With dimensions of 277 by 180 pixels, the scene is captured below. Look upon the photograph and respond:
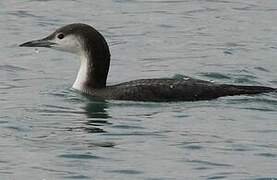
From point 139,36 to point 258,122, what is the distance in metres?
6.08

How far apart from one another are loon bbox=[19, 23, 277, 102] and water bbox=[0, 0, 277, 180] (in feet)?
0.42

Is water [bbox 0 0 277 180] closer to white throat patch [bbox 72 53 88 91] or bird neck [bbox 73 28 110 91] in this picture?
white throat patch [bbox 72 53 88 91]

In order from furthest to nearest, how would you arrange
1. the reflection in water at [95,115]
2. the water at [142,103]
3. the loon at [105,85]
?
the loon at [105,85] < the reflection in water at [95,115] < the water at [142,103]

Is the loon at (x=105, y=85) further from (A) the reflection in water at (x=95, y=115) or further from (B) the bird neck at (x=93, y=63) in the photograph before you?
(A) the reflection in water at (x=95, y=115)

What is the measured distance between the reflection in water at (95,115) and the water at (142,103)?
0.04 feet

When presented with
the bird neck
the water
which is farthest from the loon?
the water

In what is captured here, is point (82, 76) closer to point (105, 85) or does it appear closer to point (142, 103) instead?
point (105, 85)

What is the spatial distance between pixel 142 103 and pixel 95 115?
71 cm

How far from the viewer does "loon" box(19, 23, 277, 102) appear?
54.7ft

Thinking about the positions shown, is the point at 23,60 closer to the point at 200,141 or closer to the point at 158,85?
the point at 158,85

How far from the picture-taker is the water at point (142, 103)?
→ 13.6 m

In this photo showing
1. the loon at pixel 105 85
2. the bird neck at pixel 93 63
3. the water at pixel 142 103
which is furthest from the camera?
the bird neck at pixel 93 63

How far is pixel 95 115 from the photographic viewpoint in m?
16.2

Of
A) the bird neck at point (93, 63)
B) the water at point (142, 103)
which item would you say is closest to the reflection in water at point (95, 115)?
the water at point (142, 103)
